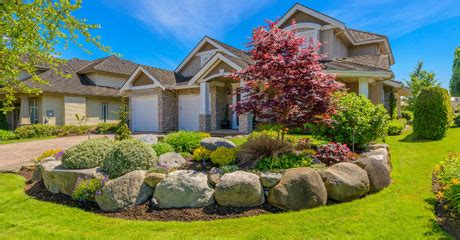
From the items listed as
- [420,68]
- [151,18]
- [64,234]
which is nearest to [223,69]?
[151,18]

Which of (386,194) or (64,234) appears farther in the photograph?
(386,194)

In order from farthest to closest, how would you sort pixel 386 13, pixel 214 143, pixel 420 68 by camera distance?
pixel 420 68 → pixel 386 13 → pixel 214 143

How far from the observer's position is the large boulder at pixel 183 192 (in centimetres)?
480

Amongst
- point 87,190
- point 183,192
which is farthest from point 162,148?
point 183,192

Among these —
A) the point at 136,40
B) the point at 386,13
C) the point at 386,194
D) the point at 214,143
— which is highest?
the point at 136,40

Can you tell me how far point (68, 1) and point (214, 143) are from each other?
5.06 metres

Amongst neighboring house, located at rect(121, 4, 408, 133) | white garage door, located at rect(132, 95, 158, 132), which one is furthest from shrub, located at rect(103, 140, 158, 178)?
white garage door, located at rect(132, 95, 158, 132)

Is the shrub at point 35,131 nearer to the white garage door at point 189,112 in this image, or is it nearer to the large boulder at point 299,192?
the white garage door at point 189,112

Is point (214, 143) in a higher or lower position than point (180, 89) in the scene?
lower

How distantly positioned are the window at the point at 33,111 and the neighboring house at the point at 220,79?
753 centimetres

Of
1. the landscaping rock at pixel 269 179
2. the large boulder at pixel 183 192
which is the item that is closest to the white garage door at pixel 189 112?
the large boulder at pixel 183 192

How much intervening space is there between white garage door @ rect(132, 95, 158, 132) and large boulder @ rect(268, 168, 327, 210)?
1545cm

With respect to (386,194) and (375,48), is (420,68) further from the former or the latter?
(386,194)

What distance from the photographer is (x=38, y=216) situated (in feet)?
15.4
